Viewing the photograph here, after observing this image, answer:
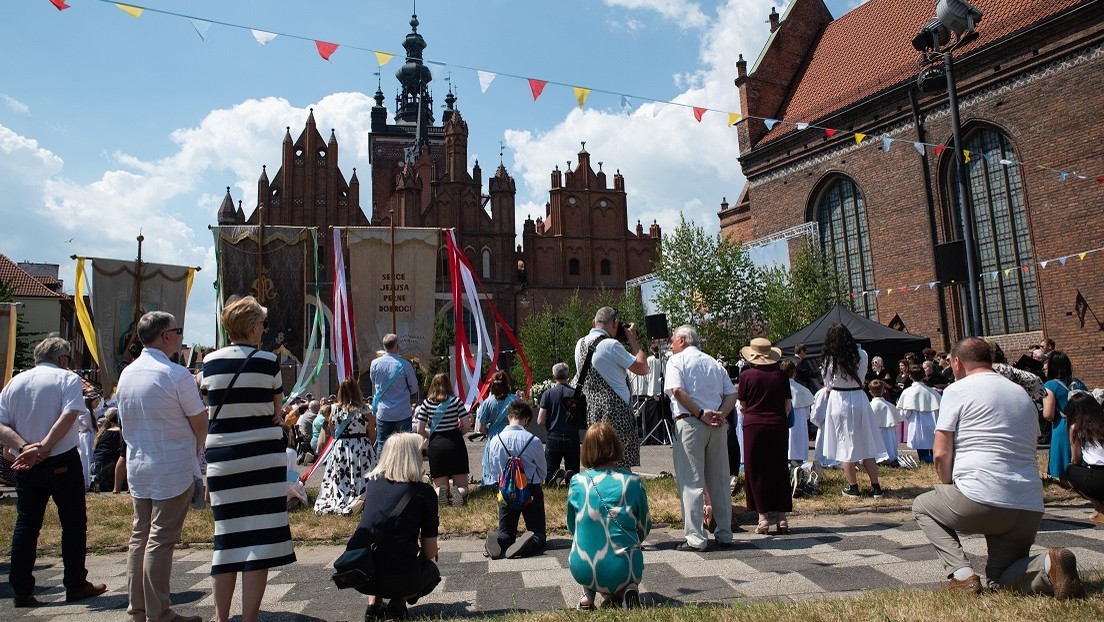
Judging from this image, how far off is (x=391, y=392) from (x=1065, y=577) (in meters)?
6.20

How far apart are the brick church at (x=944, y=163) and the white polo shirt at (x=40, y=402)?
13531 mm

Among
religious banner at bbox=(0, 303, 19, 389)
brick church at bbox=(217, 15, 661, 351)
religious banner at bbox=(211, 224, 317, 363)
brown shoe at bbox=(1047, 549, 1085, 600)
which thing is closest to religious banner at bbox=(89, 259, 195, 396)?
religious banner at bbox=(211, 224, 317, 363)

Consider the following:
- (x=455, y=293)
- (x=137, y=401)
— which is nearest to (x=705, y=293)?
(x=455, y=293)

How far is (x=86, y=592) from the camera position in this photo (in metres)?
4.54

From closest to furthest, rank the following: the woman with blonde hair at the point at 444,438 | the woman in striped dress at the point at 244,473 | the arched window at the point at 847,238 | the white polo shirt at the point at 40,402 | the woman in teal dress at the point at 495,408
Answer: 1. the woman in striped dress at the point at 244,473
2. the white polo shirt at the point at 40,402
3. the woman with blonde hair at the point at 444,438
4. the woman in teal dress at the point at 495,408
5. the arched window at the point at 847,238

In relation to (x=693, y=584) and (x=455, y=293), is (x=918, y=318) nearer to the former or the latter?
(x=455, y=293)

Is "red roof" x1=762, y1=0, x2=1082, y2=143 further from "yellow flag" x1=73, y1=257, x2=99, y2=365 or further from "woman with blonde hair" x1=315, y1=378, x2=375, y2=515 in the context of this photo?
"yellow flag" x1=73, y1=257, x2=99, y2=365

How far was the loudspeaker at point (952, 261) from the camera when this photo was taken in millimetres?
12305

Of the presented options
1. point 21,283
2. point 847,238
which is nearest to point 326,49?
point 847,238

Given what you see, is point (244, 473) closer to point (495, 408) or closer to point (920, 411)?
point (495, 408)

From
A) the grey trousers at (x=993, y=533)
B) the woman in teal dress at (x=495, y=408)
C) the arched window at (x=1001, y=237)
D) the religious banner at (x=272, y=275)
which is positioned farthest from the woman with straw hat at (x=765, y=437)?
the arched window at (x=1001, y=237)

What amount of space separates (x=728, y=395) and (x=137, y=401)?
3.85m

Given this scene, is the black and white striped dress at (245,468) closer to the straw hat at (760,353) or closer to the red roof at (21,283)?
the straw hat at (760,353)

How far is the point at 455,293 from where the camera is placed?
11555mm
